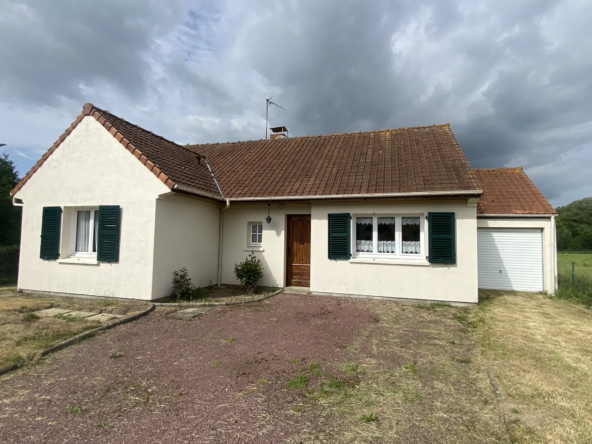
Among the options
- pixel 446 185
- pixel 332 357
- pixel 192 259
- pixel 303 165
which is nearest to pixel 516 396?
pixel 332 357

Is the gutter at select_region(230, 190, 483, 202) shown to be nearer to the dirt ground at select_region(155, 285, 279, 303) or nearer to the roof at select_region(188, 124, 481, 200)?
the roof at select_region(188, 124, 481, 200)

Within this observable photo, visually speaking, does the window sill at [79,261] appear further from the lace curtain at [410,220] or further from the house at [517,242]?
the house at [517,242]

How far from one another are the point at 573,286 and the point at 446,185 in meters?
6.64

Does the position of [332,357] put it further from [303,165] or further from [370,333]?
[303,165]

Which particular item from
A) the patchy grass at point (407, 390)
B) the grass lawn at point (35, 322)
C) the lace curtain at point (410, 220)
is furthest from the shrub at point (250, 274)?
the lace curtain at point (410, 220)

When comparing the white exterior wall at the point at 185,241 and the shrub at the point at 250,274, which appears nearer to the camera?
the white exterior wall at the point at 185,241

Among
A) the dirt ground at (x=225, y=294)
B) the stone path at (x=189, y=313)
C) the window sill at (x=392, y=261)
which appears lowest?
the stone path at (x=189, y=313)

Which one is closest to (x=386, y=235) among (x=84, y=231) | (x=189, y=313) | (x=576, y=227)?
(x=189, y=313)

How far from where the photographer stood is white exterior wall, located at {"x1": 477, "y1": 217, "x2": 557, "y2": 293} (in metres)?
10.2

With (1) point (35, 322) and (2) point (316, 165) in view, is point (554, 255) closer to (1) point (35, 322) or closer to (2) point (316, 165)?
(2) point (316, 165)

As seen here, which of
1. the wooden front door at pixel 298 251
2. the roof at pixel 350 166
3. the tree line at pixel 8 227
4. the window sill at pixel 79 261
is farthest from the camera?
the tree line at pixel 8 227

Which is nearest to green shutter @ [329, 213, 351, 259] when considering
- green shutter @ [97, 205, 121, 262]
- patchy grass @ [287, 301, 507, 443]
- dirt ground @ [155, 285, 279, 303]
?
dirt ground @ [155, 285, 279, 303]

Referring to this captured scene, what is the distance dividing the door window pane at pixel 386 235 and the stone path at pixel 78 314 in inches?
260

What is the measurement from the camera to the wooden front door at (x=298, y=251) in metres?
9.98
